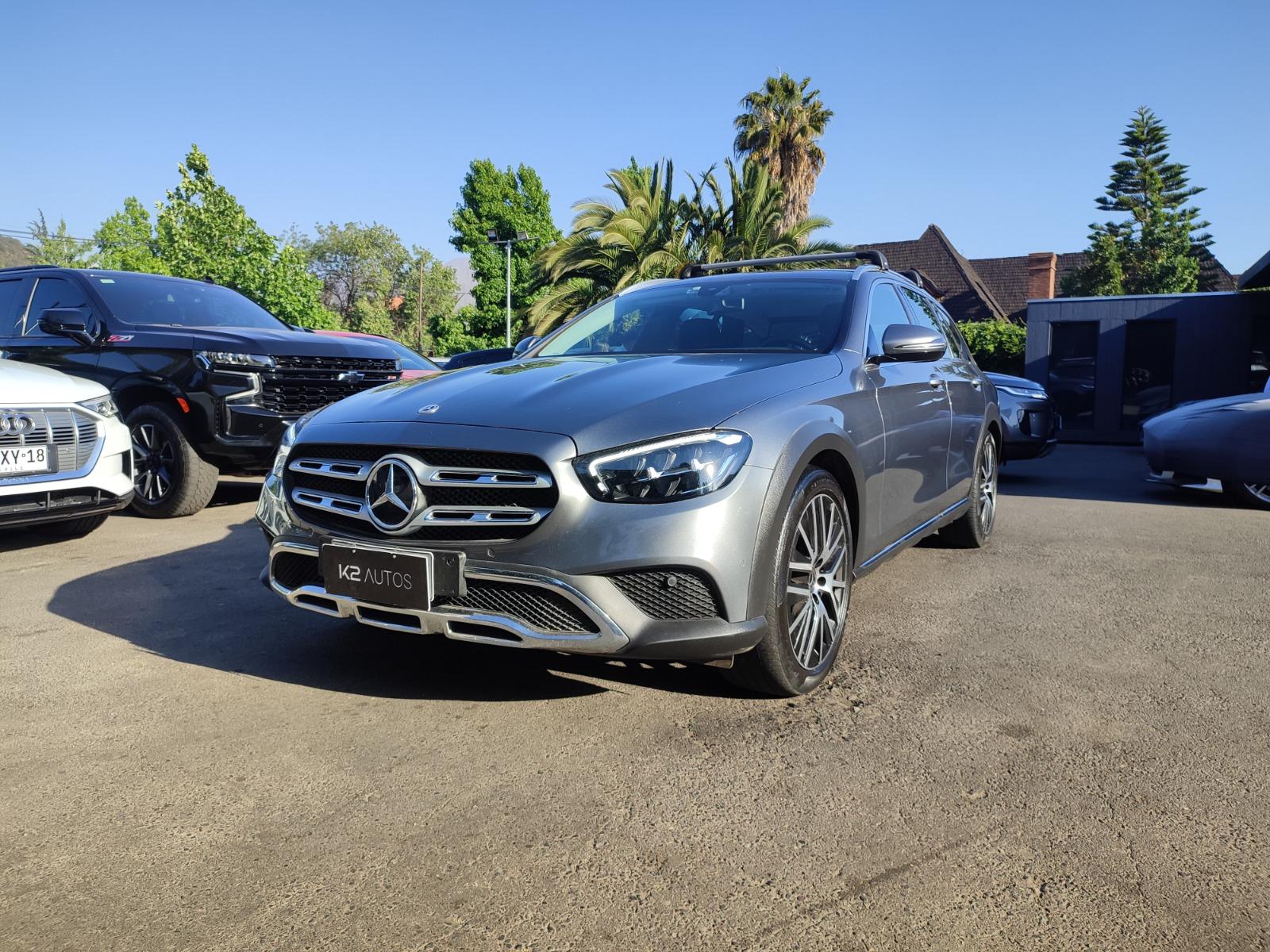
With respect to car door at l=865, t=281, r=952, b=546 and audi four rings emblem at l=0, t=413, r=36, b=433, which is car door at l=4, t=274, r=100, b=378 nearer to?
Answer: audi four rings emblem at l=0, t=413, r=36, b=433

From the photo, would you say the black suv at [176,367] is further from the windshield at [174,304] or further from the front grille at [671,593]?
the front grille at [671,593]

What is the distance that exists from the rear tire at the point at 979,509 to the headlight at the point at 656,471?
3359 mm

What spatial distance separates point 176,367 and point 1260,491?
28.1 feet

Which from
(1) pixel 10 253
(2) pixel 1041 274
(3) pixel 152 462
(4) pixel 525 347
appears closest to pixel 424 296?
(2) pixel 1041 274

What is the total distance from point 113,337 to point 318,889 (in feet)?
21.3

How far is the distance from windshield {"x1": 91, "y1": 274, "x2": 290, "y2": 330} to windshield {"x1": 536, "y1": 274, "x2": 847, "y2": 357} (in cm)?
444

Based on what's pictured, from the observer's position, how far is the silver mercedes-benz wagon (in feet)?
9.62

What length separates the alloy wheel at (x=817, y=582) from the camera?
3.35m

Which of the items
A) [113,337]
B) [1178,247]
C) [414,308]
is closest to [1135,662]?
[113,337]

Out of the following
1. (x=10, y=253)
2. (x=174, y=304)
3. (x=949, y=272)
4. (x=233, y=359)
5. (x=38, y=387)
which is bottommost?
(x=38, y=387)

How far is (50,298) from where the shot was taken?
7.97 metres

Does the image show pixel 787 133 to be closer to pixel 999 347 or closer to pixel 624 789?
pixel 999 347

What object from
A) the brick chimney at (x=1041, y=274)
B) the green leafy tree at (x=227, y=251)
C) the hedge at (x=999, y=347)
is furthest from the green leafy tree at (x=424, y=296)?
the hedge at (x=999, y=347)

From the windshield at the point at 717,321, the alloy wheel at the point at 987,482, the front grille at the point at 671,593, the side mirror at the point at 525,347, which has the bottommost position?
the alloy wheel at the point at 987,482
